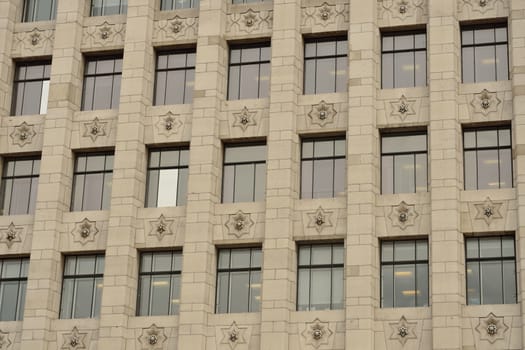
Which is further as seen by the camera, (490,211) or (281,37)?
(281,37)

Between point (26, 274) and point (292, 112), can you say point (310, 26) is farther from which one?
point (26, 274)

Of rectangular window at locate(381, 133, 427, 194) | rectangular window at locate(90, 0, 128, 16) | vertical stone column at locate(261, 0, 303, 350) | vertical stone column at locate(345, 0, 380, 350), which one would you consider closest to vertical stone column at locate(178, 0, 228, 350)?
vertical stone column at locate(261, 0, 303, 350)

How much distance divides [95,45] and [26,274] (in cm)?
815

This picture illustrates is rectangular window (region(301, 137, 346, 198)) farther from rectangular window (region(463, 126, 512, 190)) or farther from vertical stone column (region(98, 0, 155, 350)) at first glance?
vertical stone column (region(98, 0, 155, 350))

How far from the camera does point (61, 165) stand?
3784 centimetres

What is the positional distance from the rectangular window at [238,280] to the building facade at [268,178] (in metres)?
0.05

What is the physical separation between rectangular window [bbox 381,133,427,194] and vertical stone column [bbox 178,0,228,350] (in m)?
5.30

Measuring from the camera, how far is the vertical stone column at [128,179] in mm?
35625

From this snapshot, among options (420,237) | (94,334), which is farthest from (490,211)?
(94,334)

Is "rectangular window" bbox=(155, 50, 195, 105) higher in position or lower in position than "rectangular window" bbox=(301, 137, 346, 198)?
higher

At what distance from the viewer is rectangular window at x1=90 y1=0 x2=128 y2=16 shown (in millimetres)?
40125

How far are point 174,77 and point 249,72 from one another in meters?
2.61

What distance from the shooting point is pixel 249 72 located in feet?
126

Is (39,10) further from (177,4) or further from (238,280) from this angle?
(238,280)
